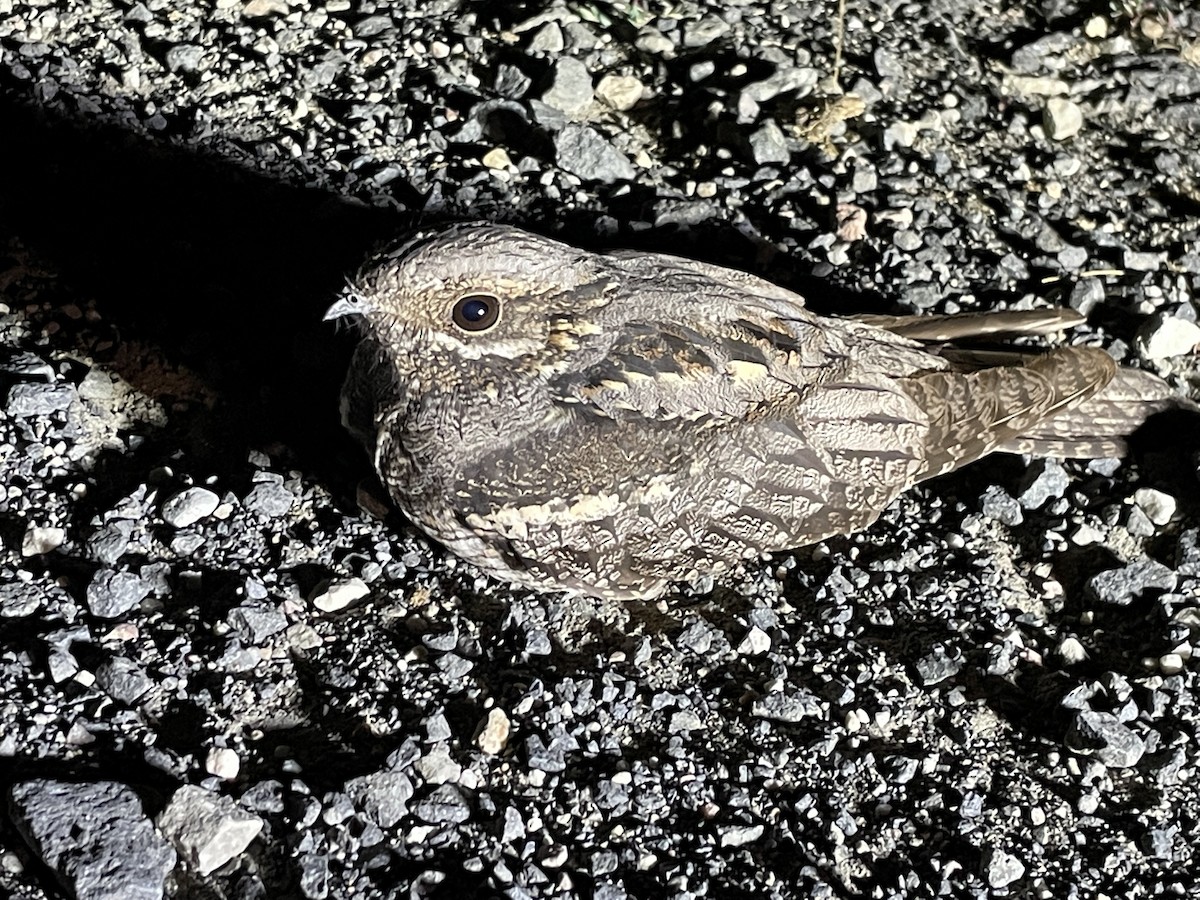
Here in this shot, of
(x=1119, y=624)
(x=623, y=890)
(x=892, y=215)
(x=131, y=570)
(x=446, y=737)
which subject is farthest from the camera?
(x=892, y=215)

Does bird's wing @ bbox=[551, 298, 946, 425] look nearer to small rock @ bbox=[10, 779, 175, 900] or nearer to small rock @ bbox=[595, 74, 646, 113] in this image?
small rock @ bbox=[10, 779, 175, 900]

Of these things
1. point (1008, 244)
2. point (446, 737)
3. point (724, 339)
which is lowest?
point (446, 737)

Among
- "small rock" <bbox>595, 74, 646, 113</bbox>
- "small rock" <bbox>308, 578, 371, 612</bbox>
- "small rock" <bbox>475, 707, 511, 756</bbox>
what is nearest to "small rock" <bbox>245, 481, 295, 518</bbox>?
"small rock" <bbox>308, 578, 371, 612</bbox>

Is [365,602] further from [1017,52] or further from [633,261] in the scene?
[1017,52]

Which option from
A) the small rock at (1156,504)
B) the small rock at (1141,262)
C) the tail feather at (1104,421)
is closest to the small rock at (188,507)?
the tail feather at (1104,421)

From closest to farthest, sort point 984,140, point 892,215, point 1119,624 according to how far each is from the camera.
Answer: point 1119,624 → point 892,215 → point 984,140

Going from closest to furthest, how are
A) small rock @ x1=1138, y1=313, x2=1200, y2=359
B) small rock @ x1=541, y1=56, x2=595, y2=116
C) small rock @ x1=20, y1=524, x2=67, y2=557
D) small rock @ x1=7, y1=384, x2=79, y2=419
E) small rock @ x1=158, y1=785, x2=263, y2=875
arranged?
small rock @ x1=158, y1=785, x2=263, y2=875
small rock @ x1=20, y1=524, x2=67, y2=557
small rock @ x1=7, y1=384, x2=79, y2=419
small rock @ x1=1138, y1=313, x2=1200, y2=359
small rock @ x1=541, y1=56, x2=595, y2=116

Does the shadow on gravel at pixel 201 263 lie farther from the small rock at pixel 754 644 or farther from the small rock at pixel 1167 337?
the small rock at pixel 1167 337

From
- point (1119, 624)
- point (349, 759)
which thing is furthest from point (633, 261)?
point (1119, 624)
